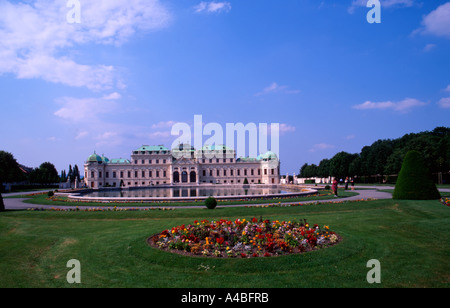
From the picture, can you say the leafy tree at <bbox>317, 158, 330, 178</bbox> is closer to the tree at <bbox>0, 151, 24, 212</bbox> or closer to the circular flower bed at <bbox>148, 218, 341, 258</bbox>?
the tree at <bbox>0, 151, 24, 212</bbox>

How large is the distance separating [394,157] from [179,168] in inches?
2244

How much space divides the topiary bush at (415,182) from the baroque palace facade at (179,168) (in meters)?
66.2

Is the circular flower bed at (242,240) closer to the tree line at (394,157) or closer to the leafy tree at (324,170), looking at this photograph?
the tree line at (394,157)

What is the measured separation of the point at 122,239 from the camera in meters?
12.2

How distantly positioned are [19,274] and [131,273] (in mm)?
3307

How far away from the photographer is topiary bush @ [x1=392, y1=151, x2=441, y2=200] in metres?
21.9

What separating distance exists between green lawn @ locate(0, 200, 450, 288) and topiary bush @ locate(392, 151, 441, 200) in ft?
31.8

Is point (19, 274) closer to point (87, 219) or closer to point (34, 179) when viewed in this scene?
point (87, 219)

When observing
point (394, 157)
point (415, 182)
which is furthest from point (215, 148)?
point (415, 182)

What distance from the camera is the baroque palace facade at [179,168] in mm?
89812

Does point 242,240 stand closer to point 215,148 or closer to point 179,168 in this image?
point 179,168

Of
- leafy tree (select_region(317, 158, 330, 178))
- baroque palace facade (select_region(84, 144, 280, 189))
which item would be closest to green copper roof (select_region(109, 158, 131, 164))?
baroque palace facade (select_region(84, 144, 280, 189))

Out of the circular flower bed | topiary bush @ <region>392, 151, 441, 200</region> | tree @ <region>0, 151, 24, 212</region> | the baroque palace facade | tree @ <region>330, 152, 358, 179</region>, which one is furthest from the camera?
the baroque palace facade

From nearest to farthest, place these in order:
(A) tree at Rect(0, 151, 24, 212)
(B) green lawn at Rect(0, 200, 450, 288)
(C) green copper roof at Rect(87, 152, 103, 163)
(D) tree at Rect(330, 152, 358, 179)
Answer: (B) green lawn at Rect(0, 200, 450, 288), (A) tree at Rect(0, 151, 24, 212), (D) tree at Rect(330, 152, 358, 179), (C) green copper roof at Rect(87, 152, 103, 163)
